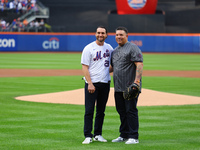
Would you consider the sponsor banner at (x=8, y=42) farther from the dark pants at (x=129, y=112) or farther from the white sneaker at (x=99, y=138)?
the dark pants at (x=129, y=112)

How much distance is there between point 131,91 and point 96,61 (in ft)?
2.54

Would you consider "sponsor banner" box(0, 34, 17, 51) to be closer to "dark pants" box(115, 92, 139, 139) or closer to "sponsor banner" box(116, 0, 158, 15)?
"sponsor banner" box(116, 0, 158, 15)

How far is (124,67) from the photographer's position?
7.23 m

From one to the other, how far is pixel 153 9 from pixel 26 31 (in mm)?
13221

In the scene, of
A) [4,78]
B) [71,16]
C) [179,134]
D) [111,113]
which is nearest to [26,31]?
[71,16]

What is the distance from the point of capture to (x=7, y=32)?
140 ft

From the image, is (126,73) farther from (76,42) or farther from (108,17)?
(108,17)

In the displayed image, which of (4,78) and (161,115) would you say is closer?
(161,115)

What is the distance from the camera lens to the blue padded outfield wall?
4300 centimetres

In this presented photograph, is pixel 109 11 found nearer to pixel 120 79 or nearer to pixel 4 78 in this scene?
pixel 4 78

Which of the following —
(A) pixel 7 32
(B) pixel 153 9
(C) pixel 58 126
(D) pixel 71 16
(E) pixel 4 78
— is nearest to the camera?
(C) pixel 58 126

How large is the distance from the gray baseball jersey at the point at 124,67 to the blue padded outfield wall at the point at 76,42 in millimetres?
35543

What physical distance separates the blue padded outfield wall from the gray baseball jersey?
1399 inches

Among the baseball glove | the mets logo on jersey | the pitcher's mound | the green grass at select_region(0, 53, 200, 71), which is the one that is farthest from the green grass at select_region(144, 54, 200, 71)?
the baseball glove
